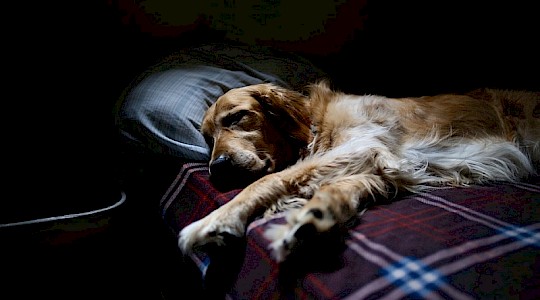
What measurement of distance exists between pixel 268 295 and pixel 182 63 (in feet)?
4.94

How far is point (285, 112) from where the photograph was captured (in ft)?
6.56

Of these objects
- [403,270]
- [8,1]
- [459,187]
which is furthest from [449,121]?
[8,1]

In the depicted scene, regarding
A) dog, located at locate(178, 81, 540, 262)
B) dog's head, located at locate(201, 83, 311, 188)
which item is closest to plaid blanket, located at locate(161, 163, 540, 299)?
dog, located at locate(178, 81, 540, 262)

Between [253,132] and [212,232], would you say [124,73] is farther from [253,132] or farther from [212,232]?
[212,232]

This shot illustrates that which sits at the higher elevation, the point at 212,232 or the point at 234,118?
the point at 234,118

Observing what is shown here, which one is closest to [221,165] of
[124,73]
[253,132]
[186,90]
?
[253,132]

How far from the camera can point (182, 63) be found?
2.26 meters

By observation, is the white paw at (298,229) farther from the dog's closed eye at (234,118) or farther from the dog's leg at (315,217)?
the dog's closed eye at (234,118)

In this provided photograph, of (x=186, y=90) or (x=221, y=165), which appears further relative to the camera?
(x=186, y=90)

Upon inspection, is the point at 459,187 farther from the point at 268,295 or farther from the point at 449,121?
the point at 268,295

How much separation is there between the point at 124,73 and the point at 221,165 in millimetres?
1162

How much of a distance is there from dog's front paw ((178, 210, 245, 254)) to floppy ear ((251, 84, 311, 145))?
2.41 feet

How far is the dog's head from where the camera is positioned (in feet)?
5.74

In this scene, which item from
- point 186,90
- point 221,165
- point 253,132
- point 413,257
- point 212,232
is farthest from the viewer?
point 186,90
